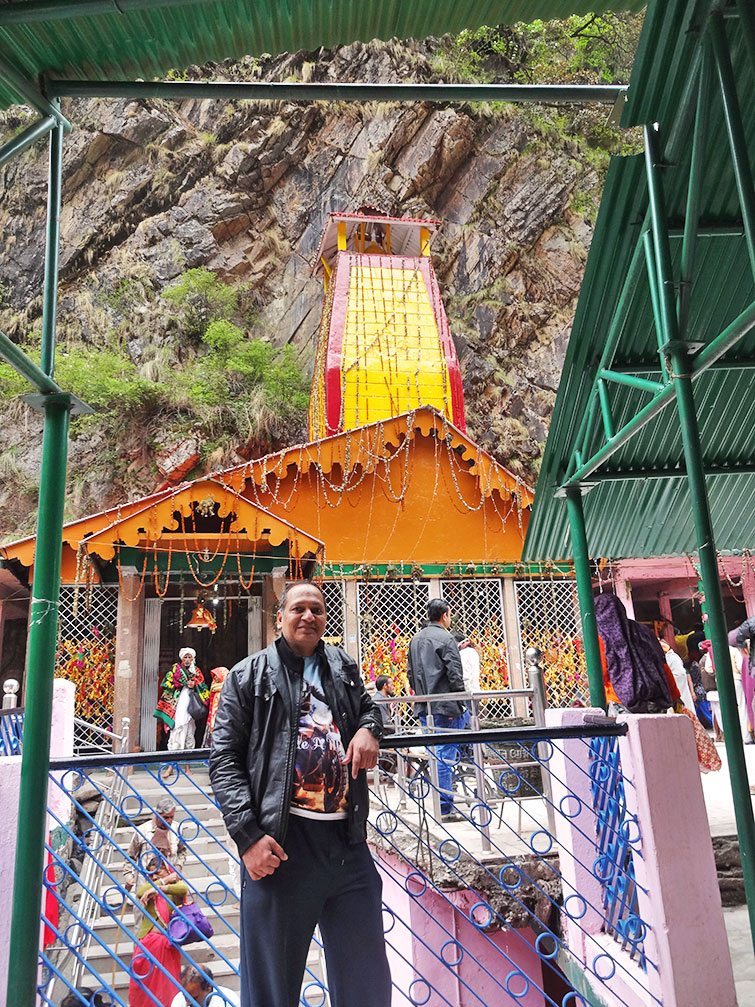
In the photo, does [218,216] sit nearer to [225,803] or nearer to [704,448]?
[704,448]

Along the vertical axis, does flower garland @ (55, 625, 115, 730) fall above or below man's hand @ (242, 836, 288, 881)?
above

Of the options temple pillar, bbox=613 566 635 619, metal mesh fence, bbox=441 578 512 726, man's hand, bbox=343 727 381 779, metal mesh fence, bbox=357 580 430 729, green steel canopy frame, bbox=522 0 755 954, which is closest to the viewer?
man's hand, bbox=343 727 381 779

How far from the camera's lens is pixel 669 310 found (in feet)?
11.5

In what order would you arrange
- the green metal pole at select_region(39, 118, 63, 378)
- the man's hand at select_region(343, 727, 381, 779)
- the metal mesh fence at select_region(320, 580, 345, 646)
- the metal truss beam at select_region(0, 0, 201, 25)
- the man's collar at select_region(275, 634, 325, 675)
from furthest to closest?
the metal mesh fence at select_region(320, 580, 345, 646)
the green metal pole at select_region(39, 118, 63, 378)
the metal truss beam at select_region(0, 0, 201, 25)
the man's collar at select_region(275, 634, 325, 675)
the man's hand at select_region(343, 727, 381, 779)

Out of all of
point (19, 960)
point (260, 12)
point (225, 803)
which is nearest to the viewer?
point (225, 803)

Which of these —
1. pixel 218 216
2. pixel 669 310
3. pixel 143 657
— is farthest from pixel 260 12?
pixel 218 216

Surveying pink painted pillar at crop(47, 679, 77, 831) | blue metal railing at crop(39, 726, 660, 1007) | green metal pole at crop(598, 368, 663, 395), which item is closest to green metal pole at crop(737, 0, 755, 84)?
green metal pole at crop(598, 368, 663, 395)

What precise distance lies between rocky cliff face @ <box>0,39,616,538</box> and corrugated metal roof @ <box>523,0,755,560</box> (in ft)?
53.3

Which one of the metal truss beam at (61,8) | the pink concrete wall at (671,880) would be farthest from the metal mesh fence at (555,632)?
the metal truss beam at (61,8)

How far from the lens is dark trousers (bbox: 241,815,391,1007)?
252 centimetres

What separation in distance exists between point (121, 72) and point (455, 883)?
573cm

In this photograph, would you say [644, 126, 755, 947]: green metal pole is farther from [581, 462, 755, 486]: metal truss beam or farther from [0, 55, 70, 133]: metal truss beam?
[0, 55, 70, 133]: metal truss beam

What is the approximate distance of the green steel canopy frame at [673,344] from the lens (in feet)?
10.6

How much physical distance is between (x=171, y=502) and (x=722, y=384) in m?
8.57
